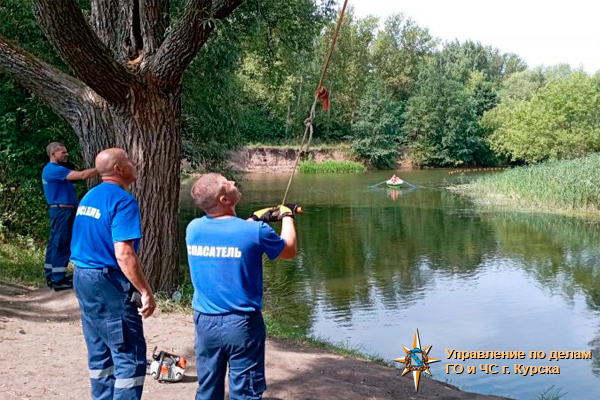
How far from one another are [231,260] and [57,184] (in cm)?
431

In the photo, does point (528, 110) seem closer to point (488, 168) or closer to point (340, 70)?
point (488, 168)

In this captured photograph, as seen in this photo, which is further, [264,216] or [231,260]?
[264,216]

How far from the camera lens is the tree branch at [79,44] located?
586 cm

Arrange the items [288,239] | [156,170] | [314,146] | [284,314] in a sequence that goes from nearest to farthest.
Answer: [288,239] → [156,170] → [284,314] → [314,146]

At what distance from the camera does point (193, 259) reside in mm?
3459

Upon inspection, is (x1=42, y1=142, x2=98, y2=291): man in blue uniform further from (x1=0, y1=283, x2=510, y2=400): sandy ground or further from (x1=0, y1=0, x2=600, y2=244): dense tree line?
(x1=0, y1=0, x2=600, y2=244): dense tree line

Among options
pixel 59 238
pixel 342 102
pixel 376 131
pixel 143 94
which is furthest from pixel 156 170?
pixel 342 102

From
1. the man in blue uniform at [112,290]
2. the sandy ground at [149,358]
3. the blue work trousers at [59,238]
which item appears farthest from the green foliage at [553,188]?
the man in blue uniform at [112,290]

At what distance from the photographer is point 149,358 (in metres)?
5.44

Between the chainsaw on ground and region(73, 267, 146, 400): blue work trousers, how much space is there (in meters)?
1.07

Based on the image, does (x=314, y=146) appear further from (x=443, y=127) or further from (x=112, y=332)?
(x=112, y=332)

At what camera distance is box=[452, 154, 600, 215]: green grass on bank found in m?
21.9

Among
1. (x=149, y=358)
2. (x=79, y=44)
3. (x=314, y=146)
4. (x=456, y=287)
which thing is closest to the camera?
(x=149, y=358)

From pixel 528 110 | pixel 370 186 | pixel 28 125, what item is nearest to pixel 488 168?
pixel 528 110
